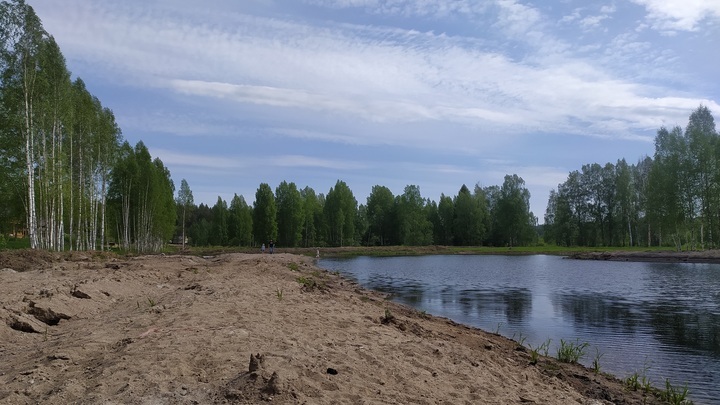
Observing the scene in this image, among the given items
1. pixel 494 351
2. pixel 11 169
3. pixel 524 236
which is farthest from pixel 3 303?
pixel 524 236

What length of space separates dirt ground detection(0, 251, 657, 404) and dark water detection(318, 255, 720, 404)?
2.44 meters

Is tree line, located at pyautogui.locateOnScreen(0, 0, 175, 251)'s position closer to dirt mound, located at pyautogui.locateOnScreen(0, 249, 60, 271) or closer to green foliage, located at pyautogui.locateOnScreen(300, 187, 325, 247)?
dirt mound, located at pyautogui.locateOnScreen(0, 249, 60, 271)

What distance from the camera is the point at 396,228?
126 metres

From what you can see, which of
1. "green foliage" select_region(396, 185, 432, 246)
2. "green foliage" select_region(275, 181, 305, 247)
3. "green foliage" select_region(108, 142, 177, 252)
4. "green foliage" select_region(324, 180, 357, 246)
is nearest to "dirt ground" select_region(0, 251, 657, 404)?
"green foliage" select_region(108, 142, 177, 252)

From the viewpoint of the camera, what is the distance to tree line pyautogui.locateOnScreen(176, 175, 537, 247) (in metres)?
Result: 112

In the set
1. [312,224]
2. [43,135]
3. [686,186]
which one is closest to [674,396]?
[43,135]

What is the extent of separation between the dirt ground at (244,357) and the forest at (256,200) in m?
22.6

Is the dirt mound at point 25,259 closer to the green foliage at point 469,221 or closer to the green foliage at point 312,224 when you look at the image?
the green foliage at point 312,224

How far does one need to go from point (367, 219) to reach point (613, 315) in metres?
111

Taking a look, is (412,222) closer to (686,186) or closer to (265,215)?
(265,215)

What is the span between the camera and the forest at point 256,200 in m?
32.8

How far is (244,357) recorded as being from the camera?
7637mm

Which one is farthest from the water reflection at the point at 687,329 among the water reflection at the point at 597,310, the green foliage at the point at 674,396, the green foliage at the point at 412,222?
the green foliage at the point at 412,222

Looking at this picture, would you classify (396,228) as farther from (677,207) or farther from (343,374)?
(343,374)
